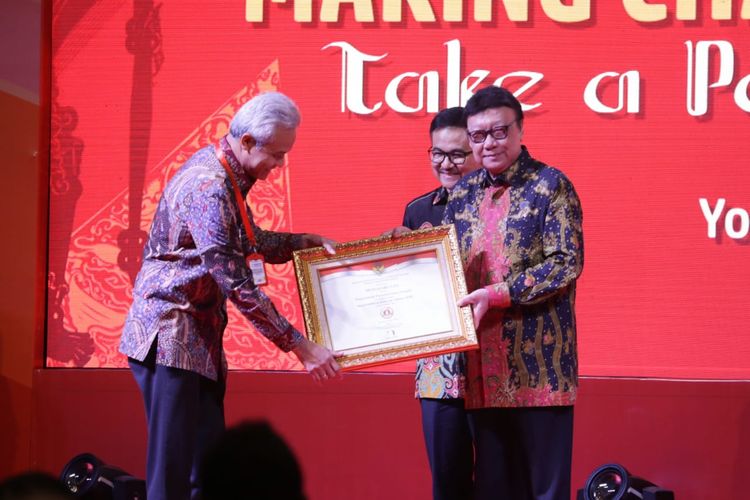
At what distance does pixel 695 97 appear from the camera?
3973 millimetres

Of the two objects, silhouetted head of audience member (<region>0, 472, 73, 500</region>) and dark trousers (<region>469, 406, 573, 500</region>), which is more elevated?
silhouetted head of audience member (<region>0, 472, 73, 500</region>)

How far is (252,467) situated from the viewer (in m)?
1.26

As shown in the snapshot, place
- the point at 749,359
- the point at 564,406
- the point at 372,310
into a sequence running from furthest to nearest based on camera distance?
the point at 749,359
the point at 372,310
the point at 564,406

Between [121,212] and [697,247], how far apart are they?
2.28 metres

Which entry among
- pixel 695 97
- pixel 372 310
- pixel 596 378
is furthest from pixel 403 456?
pixel 695 97

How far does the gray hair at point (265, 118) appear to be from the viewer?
8.72ft

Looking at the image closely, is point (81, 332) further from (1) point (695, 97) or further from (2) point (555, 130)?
(1) point (695, 97)

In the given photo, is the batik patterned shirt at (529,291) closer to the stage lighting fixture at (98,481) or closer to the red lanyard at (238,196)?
the red lanyard at (238,196)

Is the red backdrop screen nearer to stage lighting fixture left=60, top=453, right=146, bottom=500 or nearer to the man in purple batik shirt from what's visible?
stage lighting fixture left=60, top=453, right=146, bottom=500

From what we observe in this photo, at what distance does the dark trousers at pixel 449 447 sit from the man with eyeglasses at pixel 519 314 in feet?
0.49

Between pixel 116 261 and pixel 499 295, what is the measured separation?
6.88 feet

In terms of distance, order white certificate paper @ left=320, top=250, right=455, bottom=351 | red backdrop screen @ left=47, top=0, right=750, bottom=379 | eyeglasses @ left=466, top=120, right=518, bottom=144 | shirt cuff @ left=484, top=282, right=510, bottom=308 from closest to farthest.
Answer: shirt cuff @ left=484, top=282, right=510, bottom=308
eyeglasses @ left=466, top=120, right=518, bottom=144
white certificate paper @ left=320, top=250, right=455, bottom=351
red backdrop screen @ left=47, top=0, right=750, bottom=379

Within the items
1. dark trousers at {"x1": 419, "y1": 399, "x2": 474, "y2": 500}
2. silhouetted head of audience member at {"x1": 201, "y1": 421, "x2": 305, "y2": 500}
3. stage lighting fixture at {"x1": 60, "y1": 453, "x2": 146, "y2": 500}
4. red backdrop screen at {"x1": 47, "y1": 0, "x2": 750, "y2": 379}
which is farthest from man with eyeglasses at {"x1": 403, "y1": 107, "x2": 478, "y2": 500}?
silhouetted head of audience member at {"x1": 201, "y1": 421, "x2": 305, "y2": 500}

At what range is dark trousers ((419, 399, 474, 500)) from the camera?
2.82m
